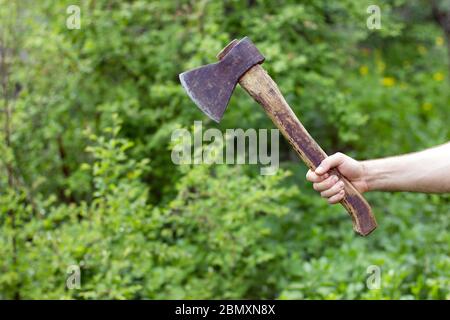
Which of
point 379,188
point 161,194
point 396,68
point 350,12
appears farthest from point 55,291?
point 396,68

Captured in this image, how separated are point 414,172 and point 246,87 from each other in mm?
788

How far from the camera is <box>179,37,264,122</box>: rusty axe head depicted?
2.43 meters

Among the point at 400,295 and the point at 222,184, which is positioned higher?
the point at 222,184

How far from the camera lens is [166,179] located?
4.64 meters

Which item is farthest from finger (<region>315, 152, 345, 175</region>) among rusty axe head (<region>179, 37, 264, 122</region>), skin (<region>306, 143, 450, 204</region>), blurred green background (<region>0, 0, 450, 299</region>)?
blurred green background (<region>0, 0, 450, 299</region>)

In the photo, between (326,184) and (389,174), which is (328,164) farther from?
(389,174)

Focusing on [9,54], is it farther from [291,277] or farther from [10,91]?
[291,277]

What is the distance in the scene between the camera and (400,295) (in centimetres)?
358

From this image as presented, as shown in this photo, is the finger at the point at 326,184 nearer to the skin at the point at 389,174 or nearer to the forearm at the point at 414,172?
the skin at the point at 389,174

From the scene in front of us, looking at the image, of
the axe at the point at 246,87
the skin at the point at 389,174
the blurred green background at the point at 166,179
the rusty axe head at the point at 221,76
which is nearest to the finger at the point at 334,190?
the skin at the point at 389,174

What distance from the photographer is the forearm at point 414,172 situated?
8.39 ft

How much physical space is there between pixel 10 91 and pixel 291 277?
2.29 m

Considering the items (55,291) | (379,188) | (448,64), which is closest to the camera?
(379,188)

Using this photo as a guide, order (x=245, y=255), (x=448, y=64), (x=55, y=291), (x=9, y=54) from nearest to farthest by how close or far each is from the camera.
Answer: (x=55, y=291), (x=245, y=255), (x=9, y=54), (x=448, y=64)
